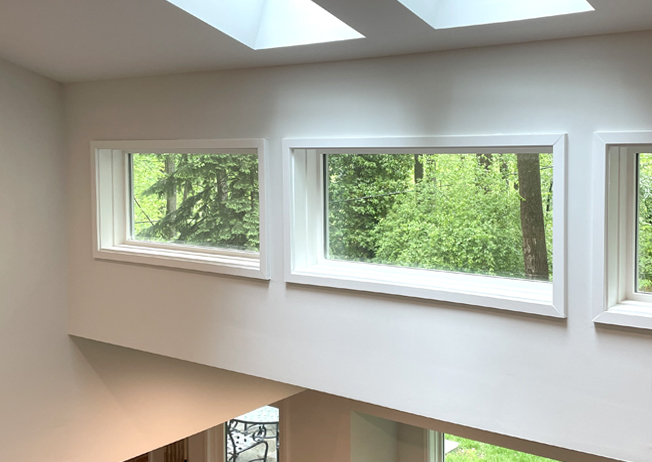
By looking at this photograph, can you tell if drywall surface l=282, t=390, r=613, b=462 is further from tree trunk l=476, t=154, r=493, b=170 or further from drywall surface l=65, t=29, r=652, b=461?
tree trunk l=476, t=154, r=493, b=170

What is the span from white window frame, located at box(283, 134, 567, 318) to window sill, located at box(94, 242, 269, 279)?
0.23 metres

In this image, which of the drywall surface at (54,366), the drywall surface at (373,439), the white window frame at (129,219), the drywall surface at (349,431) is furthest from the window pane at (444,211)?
the drywall surface at (373,439)

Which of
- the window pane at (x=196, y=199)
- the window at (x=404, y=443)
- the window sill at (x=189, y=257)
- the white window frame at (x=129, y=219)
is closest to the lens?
the white window frame at (x=129, y=219)

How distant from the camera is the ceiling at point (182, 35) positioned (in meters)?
1.78

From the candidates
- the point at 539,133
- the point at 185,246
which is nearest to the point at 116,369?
the point at 185,246

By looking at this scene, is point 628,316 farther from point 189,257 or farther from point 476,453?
point 476,453

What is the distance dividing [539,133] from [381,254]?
78 centimetres

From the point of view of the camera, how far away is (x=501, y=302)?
2.00m

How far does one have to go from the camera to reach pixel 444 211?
2248 millimetres

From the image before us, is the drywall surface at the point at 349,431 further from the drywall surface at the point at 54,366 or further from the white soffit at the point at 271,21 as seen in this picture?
the white soffit at the point at 271,21

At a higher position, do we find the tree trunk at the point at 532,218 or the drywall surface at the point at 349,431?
the tree trunk at the point at 532,218

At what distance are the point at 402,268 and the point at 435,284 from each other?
188 mm

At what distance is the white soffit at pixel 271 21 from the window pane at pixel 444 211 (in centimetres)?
49

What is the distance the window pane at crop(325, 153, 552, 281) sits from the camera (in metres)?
2.05
